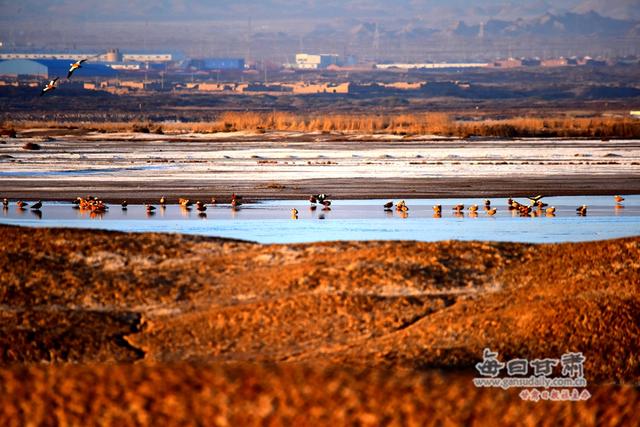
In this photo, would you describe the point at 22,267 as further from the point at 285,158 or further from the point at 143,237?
the point at 285,158

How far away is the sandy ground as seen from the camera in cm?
3747

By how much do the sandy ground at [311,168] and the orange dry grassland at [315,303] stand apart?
2208cm

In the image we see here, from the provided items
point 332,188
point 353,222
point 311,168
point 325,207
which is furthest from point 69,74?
point 311,168

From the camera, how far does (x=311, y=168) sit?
47094mm

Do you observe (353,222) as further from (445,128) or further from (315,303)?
(445,128)

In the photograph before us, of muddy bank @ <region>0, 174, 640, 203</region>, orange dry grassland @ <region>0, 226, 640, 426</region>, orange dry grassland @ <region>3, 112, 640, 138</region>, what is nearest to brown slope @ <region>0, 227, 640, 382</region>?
orange dry grassland @ <region>0, 226, 640, 426</region>

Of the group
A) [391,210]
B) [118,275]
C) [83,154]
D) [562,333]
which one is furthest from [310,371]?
[83,154]

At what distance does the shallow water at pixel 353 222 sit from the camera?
23.9m

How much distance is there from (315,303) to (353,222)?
644 inches

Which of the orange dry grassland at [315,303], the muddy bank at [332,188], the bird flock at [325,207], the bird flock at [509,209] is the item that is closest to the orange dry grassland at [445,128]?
the muddy bank at [332,188]

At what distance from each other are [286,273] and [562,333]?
294 centimetres

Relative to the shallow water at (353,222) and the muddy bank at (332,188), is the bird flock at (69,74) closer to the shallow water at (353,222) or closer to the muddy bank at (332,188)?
the muddy bank at (332,188)

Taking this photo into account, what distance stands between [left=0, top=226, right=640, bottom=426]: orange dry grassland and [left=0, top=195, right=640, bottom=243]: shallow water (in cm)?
894

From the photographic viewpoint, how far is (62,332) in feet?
36.0
